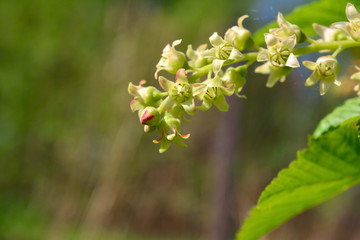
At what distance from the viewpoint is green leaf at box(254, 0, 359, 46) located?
41cm

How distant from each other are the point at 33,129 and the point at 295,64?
9.05 metres

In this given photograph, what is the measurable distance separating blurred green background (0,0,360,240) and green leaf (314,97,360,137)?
3344 mm

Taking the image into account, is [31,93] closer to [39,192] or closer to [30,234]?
[39,192]

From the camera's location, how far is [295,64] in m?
0.32

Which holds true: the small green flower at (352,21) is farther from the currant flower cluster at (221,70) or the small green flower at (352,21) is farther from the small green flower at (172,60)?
the small green flower at (172,60)

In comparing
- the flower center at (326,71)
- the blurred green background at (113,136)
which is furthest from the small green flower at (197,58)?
the blurred green background at (113,136)

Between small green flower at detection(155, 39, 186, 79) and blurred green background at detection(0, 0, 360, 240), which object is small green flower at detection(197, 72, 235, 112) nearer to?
small green flower at detection(155, 39, 186, 79)

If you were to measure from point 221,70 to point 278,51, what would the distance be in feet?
0.17

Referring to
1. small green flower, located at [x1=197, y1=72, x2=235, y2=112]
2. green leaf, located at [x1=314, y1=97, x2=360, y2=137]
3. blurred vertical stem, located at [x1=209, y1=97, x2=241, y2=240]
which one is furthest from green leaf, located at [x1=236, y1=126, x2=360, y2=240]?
blurred vertical stem, located at [x1=209, y1=97, x2=241, y2=240]

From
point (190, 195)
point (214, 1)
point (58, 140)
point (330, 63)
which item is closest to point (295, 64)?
point (330, 63)

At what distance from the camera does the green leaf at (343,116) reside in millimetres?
393

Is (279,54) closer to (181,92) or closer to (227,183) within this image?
(181,92)

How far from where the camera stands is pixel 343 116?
41cm

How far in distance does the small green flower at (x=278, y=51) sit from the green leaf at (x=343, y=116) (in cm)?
10
